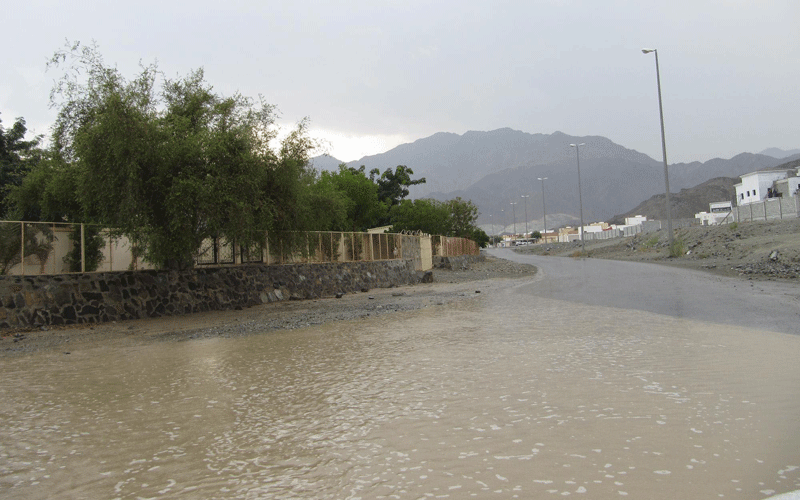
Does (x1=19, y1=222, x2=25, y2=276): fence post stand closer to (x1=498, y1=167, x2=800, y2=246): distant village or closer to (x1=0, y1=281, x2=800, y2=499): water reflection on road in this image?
(x1=0, y1=281, x2=800, y2=499): water reflection on road

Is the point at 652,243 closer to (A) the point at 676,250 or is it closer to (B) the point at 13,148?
(A) the point at 676,250

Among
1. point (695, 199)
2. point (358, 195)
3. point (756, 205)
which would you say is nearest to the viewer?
point (358, 195)

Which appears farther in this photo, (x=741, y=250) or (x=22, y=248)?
(x=741, y=250)

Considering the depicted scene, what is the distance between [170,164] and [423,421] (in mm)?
14777

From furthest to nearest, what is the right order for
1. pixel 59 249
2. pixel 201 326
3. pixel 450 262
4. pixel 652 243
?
pixel 652 243, pixel 450 262, pixel 59 249, pixel 201 326

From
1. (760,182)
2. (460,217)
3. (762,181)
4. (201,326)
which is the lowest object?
(201,326)

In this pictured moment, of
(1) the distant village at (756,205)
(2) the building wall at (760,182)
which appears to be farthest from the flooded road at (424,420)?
(2) the building wall at (760,182)

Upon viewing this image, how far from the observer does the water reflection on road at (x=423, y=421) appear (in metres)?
4.64

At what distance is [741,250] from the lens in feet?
116

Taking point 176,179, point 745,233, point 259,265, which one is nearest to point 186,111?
point 176,179

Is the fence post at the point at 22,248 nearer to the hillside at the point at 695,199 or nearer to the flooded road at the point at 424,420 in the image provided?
the flooded road at the point at 424,420

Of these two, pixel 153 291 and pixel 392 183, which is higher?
pixel 392 183

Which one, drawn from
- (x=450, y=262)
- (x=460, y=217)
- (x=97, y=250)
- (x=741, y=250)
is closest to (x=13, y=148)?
(x=97, y=250)

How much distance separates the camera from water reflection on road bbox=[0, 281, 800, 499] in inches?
183
